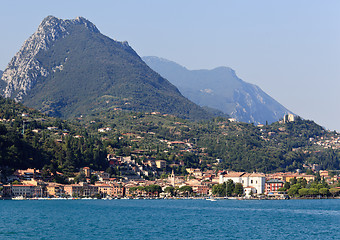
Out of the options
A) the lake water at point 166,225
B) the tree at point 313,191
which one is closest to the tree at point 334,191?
the tree at point 313,191

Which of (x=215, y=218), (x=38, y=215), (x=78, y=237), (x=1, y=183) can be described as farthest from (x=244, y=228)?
(x=1, y=183)

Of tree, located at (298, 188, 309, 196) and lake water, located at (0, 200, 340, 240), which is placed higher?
tree, located at (298, 188, 309, 196)

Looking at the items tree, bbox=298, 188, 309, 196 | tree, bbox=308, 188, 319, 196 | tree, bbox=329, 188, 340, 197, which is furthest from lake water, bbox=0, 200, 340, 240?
tree, bbox=329, 188, 340, 197

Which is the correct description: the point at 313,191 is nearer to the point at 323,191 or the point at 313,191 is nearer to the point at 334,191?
the point at 323,191

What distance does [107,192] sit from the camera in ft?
648

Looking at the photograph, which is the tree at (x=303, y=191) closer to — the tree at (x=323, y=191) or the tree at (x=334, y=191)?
the tree at (x=323, y=191)

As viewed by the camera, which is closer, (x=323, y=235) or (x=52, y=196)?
(x=323, y=235)

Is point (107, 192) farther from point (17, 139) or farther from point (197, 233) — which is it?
point (197, 233)

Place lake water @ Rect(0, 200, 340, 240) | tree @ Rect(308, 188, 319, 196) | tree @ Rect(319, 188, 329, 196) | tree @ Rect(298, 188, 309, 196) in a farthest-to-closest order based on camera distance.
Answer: tree @ Rect(319, 188, 329, 196)
tree @ Rect(298, 188, 309, 196)
tree @ Rect(308, 188, 319, 196)
lake water @ Rect(0, 200, 340, 240)

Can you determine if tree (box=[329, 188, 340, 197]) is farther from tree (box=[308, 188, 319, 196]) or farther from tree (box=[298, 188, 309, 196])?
tree (box=[298, 188, 309, 196])

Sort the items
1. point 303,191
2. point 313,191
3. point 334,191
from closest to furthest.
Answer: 1. point 313,191
2. point 303,191
3. point 334,191

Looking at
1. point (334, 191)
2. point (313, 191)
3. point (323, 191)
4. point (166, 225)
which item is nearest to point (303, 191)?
point (313, 191)

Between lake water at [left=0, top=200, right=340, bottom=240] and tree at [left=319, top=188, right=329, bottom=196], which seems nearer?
lake water at [left=0, top=200, right=340, bottom=240]

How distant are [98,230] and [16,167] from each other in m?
107
